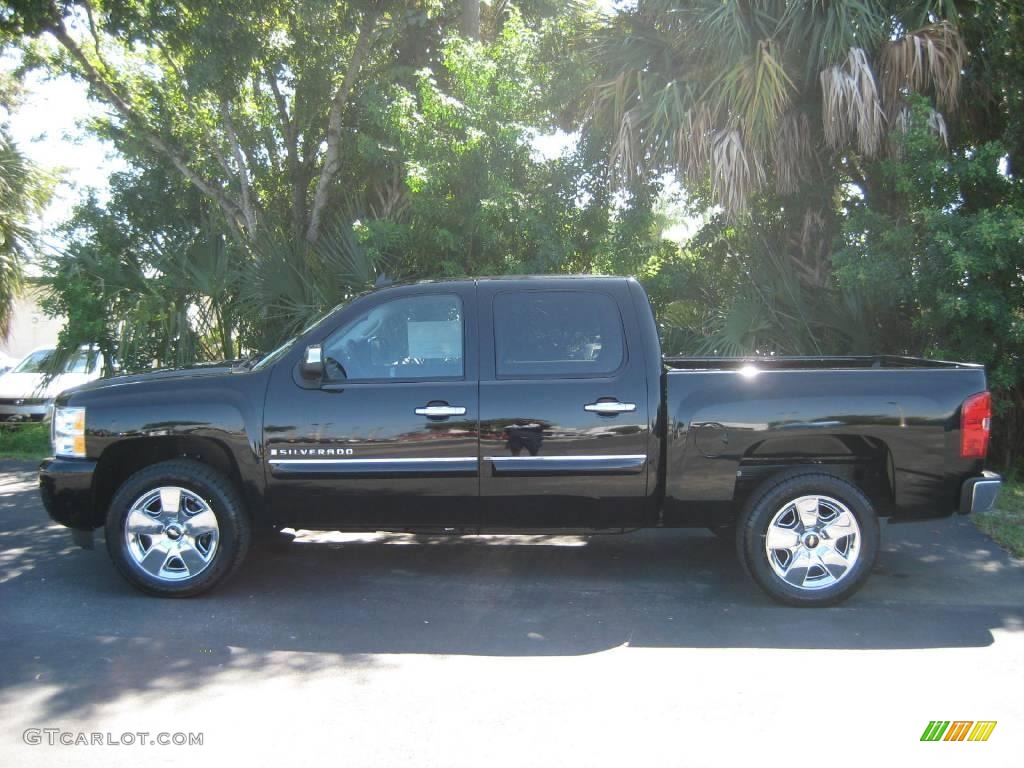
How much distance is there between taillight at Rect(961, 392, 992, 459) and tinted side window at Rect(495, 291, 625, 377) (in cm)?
201

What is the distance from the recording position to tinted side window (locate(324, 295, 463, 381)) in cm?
587

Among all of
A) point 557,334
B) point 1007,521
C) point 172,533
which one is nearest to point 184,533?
point 172,533

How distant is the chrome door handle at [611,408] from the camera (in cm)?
571

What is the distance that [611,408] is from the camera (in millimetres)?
5715

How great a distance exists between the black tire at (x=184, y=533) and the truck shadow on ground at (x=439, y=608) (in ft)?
0.43

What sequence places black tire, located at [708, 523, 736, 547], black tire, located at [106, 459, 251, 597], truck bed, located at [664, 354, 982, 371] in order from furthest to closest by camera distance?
black tire, located at [708, 523, 736, 547]
truck bed, located at [664, 354, 982, 371]
black tire, located at [106, 459, 251, 597]

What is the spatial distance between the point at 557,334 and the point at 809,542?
1.93 metres

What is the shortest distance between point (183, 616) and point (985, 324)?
23.7 ft

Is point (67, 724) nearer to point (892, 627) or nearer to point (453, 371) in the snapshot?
point (453, 371)

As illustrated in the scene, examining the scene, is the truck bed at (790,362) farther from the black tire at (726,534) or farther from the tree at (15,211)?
the tree at (15,211)

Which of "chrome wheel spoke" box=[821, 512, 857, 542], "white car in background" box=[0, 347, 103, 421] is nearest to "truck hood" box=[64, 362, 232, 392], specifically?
"chrome wheel spoke" box=[821, 512, 857, 542]
